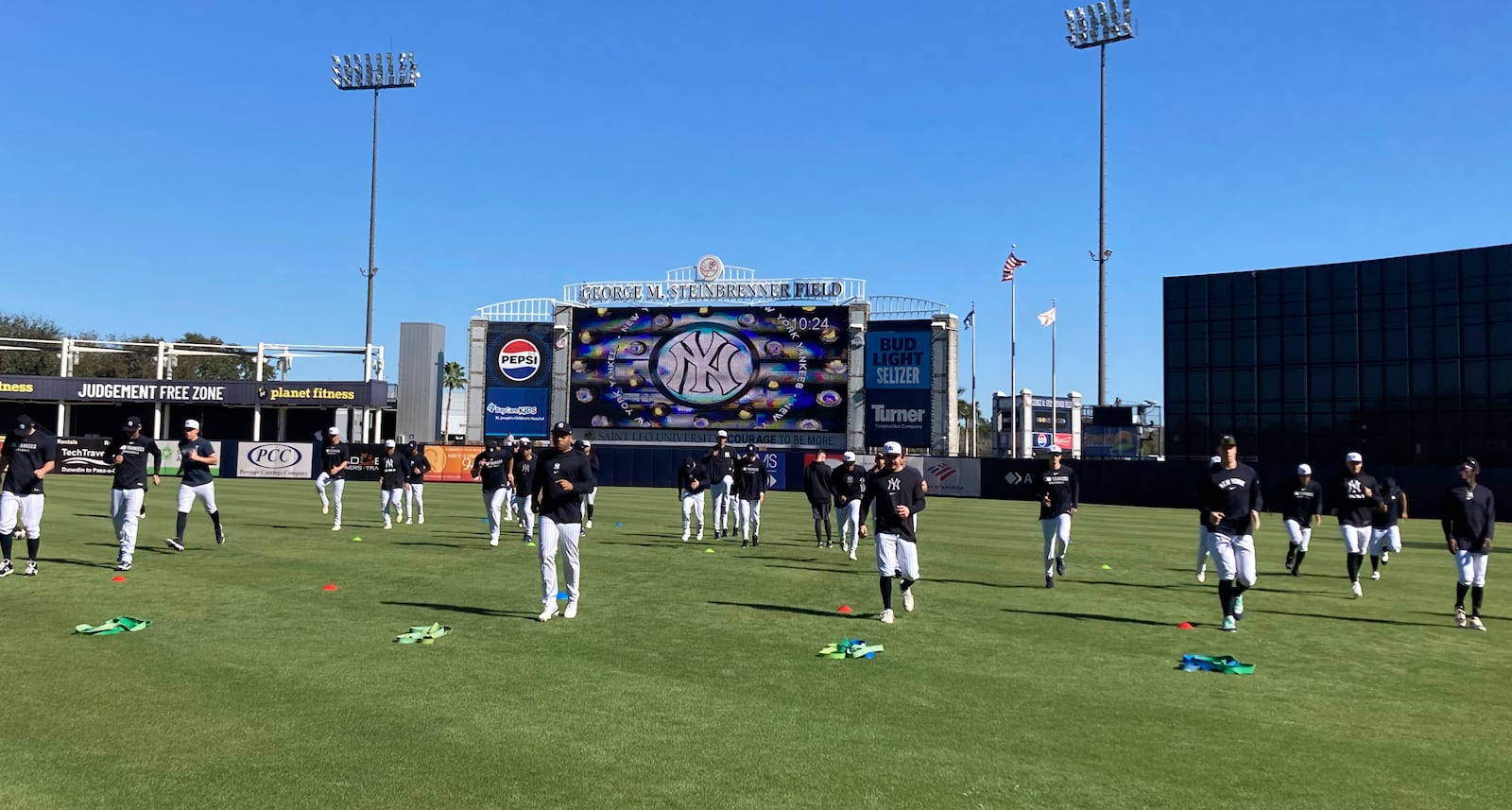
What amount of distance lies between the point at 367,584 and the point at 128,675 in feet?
18.9

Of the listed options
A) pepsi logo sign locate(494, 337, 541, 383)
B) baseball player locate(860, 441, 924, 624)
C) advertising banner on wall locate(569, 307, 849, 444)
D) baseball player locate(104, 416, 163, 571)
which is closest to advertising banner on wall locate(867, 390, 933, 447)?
advertising banner on wall locate(569, 307, 849, 444)

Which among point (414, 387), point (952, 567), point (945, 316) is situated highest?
point (945, 316)

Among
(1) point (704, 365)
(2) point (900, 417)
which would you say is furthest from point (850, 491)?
(1) point (704, 365)

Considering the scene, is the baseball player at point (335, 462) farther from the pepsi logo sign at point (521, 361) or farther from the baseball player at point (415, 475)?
the pepsi logo sign at point (521, 361)

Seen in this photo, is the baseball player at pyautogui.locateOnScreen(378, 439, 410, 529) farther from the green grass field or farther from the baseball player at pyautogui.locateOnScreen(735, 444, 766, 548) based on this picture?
the baseball player at pyautogui.locateOnScreen(735, 444, 766, 548)

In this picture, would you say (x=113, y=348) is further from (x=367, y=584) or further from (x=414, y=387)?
(x=367, y=584)

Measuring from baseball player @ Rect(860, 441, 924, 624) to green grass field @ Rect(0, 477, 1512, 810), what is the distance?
0.65 meters

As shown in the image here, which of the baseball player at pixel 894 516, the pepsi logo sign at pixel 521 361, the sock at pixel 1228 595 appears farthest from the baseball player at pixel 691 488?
the pepsi logo sign at pixel 521 361

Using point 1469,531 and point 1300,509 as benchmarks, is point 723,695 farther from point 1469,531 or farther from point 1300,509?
point 1300,509

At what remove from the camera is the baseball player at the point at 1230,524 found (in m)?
11.7

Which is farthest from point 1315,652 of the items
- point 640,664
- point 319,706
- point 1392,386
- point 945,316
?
point 1392,386

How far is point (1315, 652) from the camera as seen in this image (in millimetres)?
10586

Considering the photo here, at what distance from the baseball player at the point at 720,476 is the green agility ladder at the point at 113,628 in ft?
42.3

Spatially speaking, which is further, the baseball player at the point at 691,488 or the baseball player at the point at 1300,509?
the baseball player at the point at 691,488
